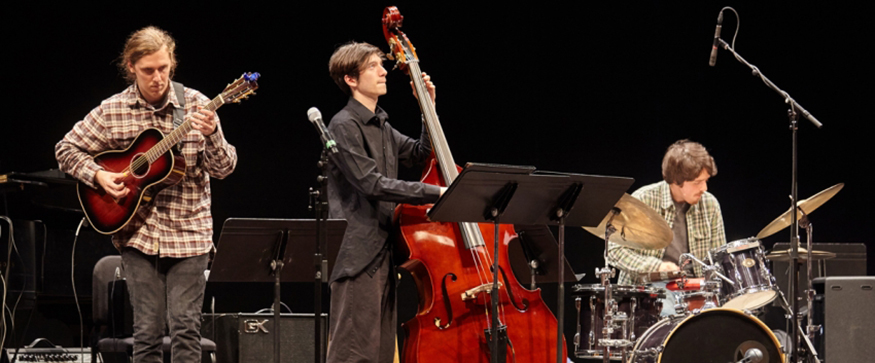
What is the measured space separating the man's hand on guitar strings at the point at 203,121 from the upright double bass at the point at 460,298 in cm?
82

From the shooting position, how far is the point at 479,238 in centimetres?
350

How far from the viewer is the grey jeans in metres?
3.29

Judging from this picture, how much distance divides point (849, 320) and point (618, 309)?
3.87 ft

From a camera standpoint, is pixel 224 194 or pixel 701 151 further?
pixel 224 194

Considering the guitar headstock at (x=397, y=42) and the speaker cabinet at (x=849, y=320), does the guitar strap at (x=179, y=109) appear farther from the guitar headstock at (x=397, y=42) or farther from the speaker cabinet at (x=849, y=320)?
the speaker cabinet at (x=849, y=320)

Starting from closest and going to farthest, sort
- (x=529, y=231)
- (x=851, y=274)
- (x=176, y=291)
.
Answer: (x=176, y=291)
(x=529, y=231)
(x=851, y=274)

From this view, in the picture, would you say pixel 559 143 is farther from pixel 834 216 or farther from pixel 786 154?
pixel 834 216

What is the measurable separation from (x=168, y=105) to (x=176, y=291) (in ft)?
2.51

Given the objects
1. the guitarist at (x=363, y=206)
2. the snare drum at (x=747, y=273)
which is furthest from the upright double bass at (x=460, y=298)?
the snare drum at (x=747, y=273)

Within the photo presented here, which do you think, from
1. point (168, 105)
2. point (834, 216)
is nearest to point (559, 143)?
point (834, 216)

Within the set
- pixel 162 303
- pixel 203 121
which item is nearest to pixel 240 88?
pixel 203 121

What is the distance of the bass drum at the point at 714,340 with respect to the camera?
421 centimetres

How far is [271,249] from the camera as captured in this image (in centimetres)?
337

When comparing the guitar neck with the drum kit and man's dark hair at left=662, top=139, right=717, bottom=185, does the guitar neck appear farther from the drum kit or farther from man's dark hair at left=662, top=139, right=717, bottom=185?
man's dark hair at left=662, top=139, right=717, bottom=185
